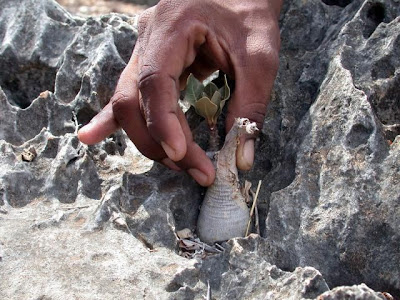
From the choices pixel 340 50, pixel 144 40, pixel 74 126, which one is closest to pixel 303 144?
pixel 340 50

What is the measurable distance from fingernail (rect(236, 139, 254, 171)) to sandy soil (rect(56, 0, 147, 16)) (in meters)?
5.80

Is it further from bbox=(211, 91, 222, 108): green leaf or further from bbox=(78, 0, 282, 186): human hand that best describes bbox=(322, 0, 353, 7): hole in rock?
bbox=(211, 91, 222, 108): green leaf

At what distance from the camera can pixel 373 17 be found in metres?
2.40

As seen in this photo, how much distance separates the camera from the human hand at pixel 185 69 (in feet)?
6.93

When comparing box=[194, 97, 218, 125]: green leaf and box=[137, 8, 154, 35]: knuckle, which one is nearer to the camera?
box=[194, 97, 218, 125]: green leaf

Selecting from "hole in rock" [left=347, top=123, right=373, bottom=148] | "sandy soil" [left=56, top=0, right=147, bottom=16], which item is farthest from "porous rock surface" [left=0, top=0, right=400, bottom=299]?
"sandy soil" [left=56, top=0, right=147, bottom=16]

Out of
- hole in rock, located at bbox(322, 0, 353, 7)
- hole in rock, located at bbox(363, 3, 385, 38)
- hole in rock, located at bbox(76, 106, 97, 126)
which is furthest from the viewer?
hole in rock, located at bbox(322, 0, 353, 7)

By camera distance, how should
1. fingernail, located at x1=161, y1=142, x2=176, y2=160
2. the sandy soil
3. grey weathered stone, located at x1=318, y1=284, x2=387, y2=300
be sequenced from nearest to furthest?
grey weathered stone, located at x1=318, y1=284, x2=387, y2=300
fingernail, located at x1=161, y1=142, x2=176, y2=160
the sandy soil

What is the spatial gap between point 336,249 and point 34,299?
93cm

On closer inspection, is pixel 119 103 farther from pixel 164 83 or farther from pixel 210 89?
pixel 210 89

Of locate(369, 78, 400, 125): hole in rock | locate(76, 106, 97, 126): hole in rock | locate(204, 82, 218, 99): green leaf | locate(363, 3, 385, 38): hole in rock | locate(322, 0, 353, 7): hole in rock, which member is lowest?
locate(76, 106, 97, 126): hole in rock

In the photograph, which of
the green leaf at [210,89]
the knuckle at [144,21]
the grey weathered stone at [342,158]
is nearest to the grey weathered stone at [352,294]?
the grey weathered stone at [342,158]

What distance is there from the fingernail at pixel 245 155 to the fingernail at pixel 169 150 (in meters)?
0.24

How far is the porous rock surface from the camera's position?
1810 millimetres
